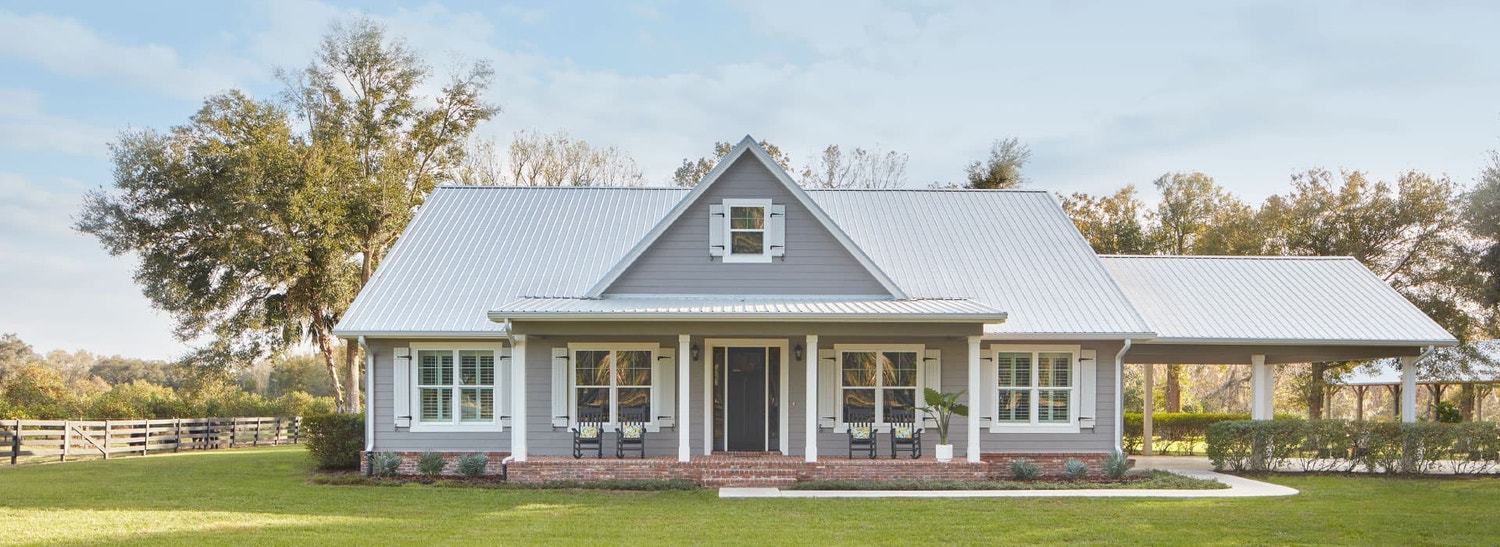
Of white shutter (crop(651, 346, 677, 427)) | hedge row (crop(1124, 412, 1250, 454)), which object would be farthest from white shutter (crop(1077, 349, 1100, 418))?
hedge row (crop(1124, 412, 1250, 454))

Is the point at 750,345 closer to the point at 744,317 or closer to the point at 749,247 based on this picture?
the point at 749,247

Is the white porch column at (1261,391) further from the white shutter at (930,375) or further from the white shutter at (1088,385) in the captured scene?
the white shutter at (930,375)

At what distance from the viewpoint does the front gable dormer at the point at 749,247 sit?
18016mm

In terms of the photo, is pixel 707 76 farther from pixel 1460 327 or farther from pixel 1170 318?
pixel 1460 327

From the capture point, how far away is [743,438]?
18.0 meters

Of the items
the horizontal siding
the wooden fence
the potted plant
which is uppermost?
A: the horizontal siding

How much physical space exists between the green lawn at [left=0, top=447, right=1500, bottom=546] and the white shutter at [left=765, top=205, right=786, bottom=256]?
15.9ft

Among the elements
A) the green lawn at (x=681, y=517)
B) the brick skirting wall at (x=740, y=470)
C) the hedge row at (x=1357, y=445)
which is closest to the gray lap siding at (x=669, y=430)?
the brick skirting wall at (x=740, y=470)

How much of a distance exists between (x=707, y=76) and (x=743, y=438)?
11648 mm

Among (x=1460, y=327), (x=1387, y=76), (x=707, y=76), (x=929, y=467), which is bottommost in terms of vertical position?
(x=929, y=467)

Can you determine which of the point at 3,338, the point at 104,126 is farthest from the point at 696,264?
the point at 3,338

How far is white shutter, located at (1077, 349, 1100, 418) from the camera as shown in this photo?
18031 mm

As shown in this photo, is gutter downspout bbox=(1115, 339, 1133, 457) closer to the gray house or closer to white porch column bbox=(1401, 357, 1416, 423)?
the gray house

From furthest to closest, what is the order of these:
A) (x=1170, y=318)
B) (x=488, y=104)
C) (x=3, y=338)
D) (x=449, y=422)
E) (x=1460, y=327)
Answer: (x=3, y=338)
(x=488, y=104)
(x=1460, y=327)
(x=1170, y=318)
(x=449, y=422)
